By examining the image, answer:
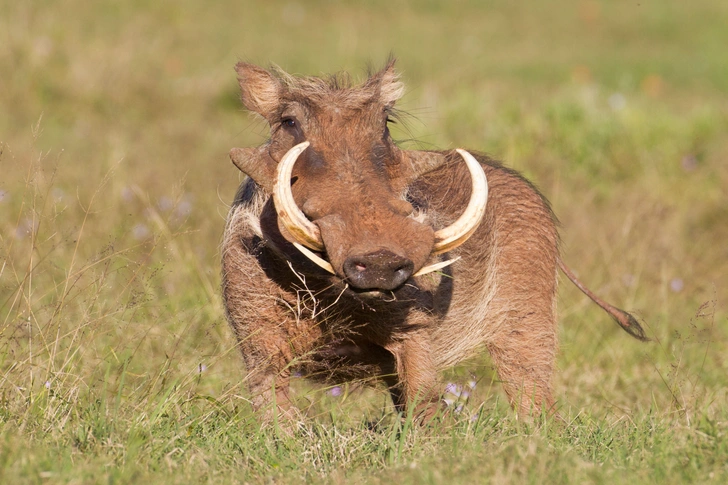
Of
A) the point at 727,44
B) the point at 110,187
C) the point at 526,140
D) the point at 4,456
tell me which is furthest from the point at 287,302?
the point at 727,44

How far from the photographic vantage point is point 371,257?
9.14ft

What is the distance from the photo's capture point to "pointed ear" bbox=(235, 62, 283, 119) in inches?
140

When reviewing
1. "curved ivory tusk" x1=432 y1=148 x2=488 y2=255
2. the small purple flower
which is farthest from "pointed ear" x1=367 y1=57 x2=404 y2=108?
the small purple flower

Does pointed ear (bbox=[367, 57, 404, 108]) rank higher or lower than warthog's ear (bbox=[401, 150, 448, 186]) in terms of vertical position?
higher

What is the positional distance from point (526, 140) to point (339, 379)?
4.48m

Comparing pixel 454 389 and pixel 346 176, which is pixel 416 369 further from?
pixel 346 176

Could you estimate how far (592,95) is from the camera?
30.0 ft

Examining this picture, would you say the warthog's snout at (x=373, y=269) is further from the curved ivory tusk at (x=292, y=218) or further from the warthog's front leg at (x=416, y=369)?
the warthog's front leg at (x=416, y=369)

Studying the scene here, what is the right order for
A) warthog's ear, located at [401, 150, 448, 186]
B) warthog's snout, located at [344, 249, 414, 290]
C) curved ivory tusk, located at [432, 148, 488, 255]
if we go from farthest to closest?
warthog's ear, located at [401, 150, 448, 186]
curved ivory tusk, located at [432, 148, 488, 255]
warthog's snout, located at [344, 249, 414, 290]

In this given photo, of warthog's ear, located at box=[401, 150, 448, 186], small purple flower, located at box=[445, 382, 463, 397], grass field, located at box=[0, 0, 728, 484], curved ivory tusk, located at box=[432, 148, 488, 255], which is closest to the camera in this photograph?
grass field, located at box=[0, 0, 728, 484]

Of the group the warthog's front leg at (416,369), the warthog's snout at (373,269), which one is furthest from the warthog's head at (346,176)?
the warthog's front leg at (416,369)

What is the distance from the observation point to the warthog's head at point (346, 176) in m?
2.85

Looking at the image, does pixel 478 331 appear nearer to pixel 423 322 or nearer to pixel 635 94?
pixel 423 322

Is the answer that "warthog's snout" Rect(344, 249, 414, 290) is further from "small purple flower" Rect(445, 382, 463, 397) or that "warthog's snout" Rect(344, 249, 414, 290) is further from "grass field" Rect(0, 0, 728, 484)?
"small purple flower" Rect(445, 382, 463, 397)
